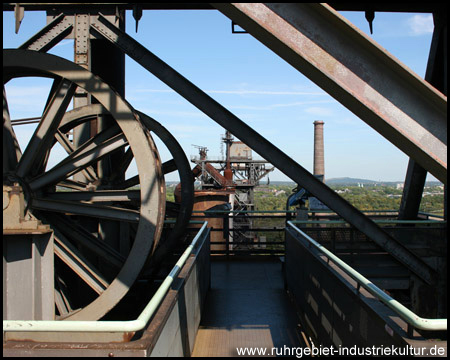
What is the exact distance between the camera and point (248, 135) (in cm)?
582

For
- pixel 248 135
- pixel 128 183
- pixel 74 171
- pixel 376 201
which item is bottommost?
pixel 376 201

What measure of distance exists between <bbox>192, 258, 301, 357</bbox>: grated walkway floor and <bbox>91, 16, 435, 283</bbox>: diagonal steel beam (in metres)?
1.74

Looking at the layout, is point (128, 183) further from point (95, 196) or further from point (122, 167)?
point (95, 196)

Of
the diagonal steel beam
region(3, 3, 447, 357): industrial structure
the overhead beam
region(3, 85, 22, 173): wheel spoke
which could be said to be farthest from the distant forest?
region(3, 85, 22, 173): wheel spoke

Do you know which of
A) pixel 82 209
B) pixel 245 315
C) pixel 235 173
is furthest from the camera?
pixel 235 173

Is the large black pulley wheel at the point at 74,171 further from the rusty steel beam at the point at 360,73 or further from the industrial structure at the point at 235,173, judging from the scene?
the industrial structure at the point at 235,173

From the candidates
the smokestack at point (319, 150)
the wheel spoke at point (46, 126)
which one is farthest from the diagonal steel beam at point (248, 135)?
the smokestack at point (319, 150)

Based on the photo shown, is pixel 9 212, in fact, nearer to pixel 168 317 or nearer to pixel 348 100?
pixel 168 317

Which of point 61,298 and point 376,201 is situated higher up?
point 61,298

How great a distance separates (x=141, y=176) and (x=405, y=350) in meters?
3.74

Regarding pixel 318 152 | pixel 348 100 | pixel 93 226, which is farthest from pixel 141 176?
pixel 318 152

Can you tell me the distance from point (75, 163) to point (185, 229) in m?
2.59

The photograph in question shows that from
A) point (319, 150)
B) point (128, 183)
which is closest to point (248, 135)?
point (128, 183)

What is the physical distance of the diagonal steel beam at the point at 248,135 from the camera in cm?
577
